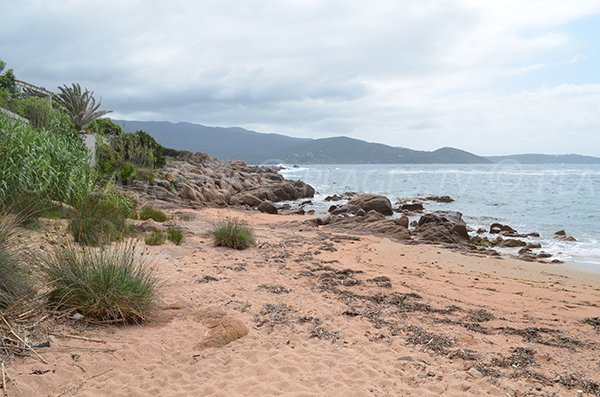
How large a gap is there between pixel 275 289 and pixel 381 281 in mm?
2041

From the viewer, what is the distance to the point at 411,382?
4.26 metres

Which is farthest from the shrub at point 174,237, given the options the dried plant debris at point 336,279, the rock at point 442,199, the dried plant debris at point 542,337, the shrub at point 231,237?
the rock at point 442,199

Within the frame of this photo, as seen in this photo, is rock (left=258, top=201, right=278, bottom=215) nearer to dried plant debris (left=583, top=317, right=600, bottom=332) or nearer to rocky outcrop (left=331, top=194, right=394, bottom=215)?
rocky outcrop (left=331, top=194, right=394, bottom=215)

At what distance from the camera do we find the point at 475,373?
4.45m

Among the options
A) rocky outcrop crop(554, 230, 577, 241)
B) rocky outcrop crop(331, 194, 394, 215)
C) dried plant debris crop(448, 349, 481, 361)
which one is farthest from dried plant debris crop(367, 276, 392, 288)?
rocky outcrop crop(331, 194, 394, 215)

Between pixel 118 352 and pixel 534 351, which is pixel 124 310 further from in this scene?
pixel 534 351

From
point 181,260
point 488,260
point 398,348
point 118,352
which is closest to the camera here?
point 118,352

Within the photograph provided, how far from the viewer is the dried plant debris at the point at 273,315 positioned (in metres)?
5.86

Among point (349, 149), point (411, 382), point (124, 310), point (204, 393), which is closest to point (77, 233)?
point (124, 310)

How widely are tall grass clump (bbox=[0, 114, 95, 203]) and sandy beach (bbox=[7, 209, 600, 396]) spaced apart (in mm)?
2982

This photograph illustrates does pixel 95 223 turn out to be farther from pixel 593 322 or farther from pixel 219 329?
pixel 593 322

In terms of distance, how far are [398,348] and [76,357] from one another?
10.1 ft

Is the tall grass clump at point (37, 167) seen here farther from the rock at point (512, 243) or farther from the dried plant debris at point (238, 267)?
the rock at point (512, 243)

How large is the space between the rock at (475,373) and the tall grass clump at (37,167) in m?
8.24
